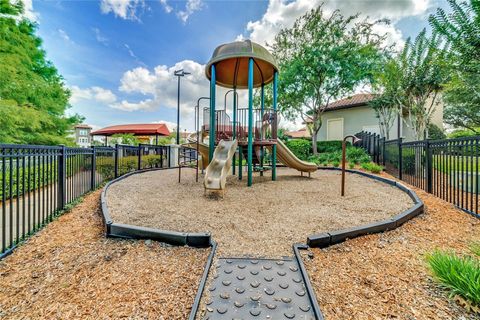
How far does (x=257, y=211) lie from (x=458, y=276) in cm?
250

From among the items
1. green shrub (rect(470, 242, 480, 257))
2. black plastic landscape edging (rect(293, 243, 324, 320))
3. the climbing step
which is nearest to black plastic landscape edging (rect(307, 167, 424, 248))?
black plastic landscape edging (rect(293, 243, 324, 320))

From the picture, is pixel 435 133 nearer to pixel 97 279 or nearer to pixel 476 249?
pixel 476 249

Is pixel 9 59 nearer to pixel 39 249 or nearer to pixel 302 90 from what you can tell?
pixel 39 249

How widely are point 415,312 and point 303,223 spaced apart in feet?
5.19

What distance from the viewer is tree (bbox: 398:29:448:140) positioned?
8.12 meters

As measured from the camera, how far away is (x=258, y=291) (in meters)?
1.73

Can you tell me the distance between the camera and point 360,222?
3.05 m

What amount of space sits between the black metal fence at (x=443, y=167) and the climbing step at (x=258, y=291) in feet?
11.5

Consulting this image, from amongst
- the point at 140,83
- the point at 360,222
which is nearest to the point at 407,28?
the point at 360,222

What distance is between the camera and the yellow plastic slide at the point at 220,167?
4.58 meters

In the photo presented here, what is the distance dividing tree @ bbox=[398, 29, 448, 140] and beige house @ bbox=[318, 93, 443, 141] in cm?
542

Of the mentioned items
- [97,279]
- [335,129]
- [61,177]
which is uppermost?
[335,129]

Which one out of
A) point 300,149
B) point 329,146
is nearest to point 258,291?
point 300,149

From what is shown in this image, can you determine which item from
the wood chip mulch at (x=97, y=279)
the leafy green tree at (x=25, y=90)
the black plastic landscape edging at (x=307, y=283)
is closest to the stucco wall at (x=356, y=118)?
the black plastic landscape edging at (x=307, y=283)
